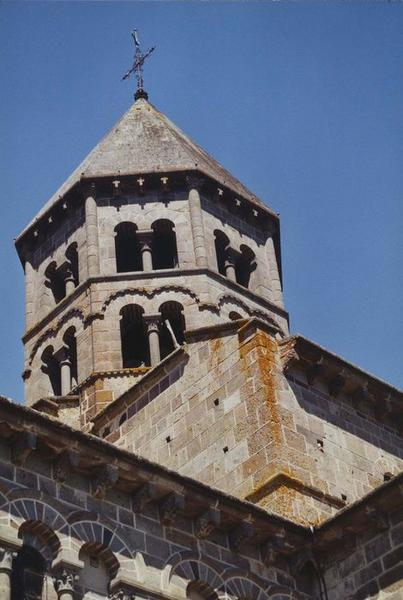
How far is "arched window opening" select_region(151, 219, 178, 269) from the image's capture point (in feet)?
116

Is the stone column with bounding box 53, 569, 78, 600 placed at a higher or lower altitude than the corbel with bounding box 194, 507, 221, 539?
lower

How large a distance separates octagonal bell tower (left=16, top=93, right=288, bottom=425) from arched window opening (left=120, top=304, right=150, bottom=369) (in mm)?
32

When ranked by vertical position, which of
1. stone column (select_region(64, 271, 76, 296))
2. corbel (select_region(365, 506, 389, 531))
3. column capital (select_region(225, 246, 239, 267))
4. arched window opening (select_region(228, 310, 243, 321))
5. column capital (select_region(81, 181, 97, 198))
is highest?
column capital (select_region(81, 181, 97, 198))

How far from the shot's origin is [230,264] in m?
35.4

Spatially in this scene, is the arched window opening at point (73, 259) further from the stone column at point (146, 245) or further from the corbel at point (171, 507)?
the corbel at point (171, 507)

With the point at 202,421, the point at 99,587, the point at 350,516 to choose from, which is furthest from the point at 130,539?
the point at 202,421

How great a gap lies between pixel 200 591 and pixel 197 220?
1903 centimetres

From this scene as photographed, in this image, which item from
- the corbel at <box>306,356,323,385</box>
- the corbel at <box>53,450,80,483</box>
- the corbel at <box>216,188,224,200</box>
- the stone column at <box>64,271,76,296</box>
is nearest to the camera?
the corbel at <box>53,450,80,483</box>

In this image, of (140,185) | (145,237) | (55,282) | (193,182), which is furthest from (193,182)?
(55,282)

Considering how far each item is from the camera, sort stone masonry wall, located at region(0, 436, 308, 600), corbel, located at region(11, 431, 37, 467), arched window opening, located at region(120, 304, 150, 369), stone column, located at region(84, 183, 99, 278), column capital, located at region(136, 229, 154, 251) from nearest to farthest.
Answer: stone masonry wall, located at region(0, 436, 308, 600) → corbel, located at region(11, 431, 37, 467) → arched window opening, located at region(120, 304, 150, 369) → stone column, located at region(84, 183, 99, 278) → column capital, located at region(136, 229, 154, 251)

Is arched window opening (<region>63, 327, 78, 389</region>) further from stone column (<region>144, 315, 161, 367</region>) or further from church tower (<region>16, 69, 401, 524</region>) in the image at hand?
stone column (<region>144, 315, 161, 367</region>)

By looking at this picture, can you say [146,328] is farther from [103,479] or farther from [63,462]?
[63,462]

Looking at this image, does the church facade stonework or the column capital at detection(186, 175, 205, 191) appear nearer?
the church facade stonework

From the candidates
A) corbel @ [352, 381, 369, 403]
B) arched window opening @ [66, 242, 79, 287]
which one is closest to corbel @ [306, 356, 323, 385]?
corbel @ [352, 381, 369, 403]
